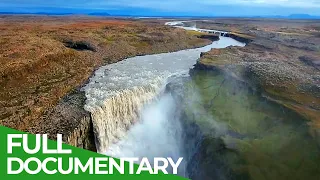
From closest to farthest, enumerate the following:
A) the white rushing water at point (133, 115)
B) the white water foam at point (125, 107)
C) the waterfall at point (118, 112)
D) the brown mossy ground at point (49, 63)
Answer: the waterfall at point (118, 112) → the brown mossy ground at point (49, 63) → the white rushing water at point (133, 115) → the white water foam at point (125, 107)

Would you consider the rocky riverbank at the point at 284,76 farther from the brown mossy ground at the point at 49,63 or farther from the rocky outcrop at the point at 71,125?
the brown mossy ground at the point at 49,63

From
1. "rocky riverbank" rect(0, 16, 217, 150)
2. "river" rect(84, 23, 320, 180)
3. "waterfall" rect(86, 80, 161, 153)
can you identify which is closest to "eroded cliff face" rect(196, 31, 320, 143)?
"river" rect(84, 23, 320, 180)

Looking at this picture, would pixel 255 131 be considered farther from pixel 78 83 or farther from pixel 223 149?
pixel 78 83

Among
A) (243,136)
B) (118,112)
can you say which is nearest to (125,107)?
(118,112)

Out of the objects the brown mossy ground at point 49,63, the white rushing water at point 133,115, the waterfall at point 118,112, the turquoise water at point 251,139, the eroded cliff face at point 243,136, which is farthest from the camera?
the white rushing water at point 133,115

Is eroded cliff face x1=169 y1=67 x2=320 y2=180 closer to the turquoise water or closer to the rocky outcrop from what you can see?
the turquoise water

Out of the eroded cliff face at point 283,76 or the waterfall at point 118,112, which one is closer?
the eroded cliff face at point 283,76

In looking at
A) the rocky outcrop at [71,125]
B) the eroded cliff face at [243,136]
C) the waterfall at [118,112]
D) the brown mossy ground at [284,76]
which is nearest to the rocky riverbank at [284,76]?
the brown mossy ground at [284,76]

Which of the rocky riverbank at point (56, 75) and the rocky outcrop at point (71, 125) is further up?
the rocky riverbank at point (56, 75)

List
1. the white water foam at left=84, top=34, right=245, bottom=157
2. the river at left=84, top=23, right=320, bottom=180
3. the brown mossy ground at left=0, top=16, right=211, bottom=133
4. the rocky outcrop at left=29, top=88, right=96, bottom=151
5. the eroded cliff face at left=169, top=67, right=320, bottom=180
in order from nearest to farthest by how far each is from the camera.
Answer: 1. the eroded cliff face at left=169, top=67, right=320, bottom=180
2. the river at left=84, top=23, right=320, bottom=180
3. the rocky outcrop at left=29, top=88, right=96, bottom=151
4. the brown mossy ground at left=0, top=16, right=211, bottom=133
5. the white water foam at left=84, top=34, right=245, bottom=157
